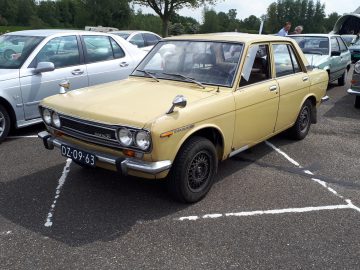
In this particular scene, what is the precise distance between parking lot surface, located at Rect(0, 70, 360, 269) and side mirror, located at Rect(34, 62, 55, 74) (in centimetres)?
129

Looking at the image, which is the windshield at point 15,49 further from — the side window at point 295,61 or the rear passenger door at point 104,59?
the side window at point 295,61

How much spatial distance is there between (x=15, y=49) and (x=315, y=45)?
7697 millimetres

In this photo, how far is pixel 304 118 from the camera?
627 cm

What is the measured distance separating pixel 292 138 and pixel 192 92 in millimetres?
2774

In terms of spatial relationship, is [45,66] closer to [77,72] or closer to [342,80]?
[77,72]

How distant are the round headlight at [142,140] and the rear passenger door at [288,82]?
241 centimetres

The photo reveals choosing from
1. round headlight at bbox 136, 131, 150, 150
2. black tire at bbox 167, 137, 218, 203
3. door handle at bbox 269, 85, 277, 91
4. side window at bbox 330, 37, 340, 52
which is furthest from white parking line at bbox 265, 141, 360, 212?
side window at bbox 330, 37, 340, 52

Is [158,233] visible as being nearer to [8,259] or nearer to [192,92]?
[8,259]

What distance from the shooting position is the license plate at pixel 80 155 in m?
3.77

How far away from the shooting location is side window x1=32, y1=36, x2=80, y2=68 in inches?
248

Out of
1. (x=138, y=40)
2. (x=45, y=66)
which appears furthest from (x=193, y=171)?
(x=138, y=40)

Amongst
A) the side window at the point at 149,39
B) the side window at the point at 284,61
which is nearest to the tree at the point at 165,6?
the side window at the point at 149,39

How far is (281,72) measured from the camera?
17.5ft

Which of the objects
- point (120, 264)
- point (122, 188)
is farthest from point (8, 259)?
point (122, 188)
